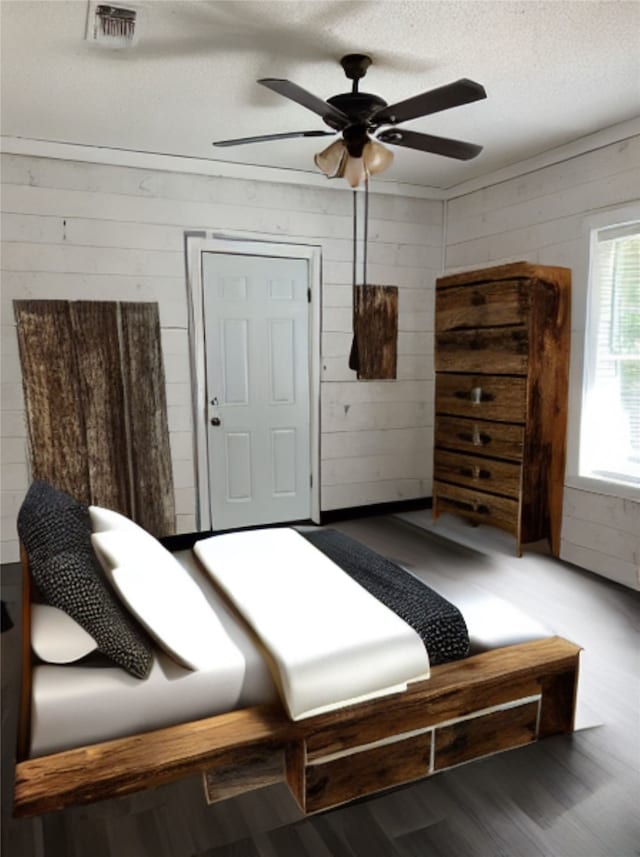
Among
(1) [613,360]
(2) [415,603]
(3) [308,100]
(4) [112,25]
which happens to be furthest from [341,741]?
(1) [613,360]

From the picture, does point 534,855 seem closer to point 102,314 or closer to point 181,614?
point 181,614

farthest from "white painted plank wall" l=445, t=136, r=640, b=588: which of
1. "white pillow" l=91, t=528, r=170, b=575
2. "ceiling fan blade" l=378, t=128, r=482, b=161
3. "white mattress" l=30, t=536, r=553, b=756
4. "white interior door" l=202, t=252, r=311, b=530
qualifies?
"white pillow" l=91, t=528, r=170, b=575

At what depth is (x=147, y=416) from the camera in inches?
155

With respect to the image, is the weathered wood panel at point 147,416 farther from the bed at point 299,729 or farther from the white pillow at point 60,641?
the white pillow at point 60,641

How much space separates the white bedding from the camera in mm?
1622

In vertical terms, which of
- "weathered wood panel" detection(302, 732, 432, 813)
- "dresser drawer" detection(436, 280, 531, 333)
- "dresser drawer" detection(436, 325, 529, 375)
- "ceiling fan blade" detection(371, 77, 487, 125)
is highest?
"ceiling fan blade" detection(371, 77, 487, 125)

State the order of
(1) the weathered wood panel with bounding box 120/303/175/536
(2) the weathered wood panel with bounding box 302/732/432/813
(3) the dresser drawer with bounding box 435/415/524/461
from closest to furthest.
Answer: (2) the weathered wood panel with bounding box 302/732/432/813 → (3) the dresser drawer with bounding box 435/415/524/461 → (1) the weathered wood panel with bounding box 120/303/175/536

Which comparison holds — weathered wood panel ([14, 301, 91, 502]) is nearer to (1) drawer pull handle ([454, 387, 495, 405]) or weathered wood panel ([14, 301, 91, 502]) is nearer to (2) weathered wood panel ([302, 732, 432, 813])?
(1) drawer pull handle ([454, 387, 495, 405])

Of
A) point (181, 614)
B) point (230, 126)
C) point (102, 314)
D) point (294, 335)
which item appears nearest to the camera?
point (181, 614)

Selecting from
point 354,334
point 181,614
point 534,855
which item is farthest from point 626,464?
point 181,614

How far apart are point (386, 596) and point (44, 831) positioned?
119cm

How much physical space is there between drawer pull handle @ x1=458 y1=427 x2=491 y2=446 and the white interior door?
45.2 inches

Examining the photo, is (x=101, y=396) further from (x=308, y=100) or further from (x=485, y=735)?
(x=485, y=735)

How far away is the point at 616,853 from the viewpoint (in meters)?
1.60
